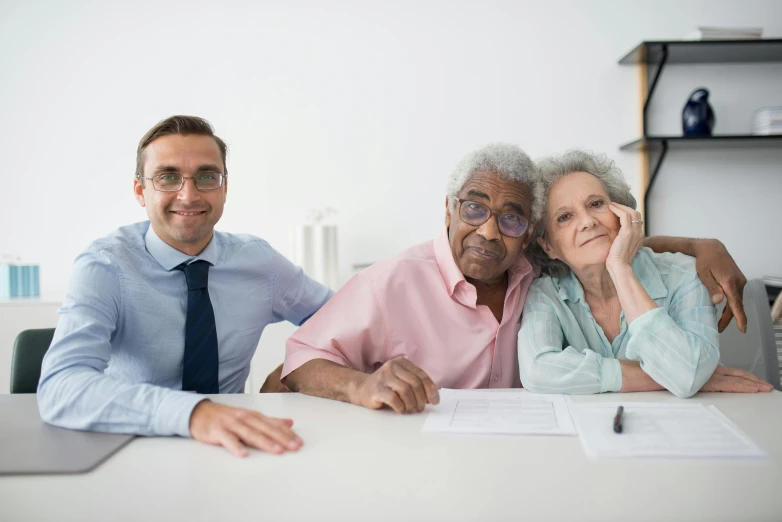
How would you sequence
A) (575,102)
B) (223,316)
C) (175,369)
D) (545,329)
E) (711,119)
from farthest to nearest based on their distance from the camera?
(575,102)
(711,119)
(223,316)
(175,369)
(545,329)

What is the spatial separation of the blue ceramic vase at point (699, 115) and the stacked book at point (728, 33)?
0.27m

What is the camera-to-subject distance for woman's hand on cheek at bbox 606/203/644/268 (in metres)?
1.62

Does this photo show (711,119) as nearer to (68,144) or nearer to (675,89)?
(675,89)

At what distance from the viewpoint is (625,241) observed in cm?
163

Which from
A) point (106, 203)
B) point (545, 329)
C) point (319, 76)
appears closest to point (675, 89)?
point (319, 76)

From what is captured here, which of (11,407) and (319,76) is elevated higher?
(319,76)

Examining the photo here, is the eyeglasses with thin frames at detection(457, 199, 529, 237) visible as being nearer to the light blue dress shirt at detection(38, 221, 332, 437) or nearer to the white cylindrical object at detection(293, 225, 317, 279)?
the light blue dress shirt at detection(38, 221, 332, 437)

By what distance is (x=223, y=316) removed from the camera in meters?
1.88

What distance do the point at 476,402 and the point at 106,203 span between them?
3.04 meters

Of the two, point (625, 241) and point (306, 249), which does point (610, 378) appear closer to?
point (625, 241)

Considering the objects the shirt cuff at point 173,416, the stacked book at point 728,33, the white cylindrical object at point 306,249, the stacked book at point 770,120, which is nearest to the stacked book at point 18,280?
the white cylindrical object at point 306,249

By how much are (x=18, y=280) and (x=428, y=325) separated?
2587 mm

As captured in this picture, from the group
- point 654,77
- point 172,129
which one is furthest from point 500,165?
point 654,77

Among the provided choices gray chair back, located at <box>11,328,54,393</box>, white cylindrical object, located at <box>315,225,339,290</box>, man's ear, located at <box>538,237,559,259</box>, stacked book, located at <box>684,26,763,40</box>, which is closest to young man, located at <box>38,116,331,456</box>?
gray chair back, located at <box>11,328,54,393</box>
